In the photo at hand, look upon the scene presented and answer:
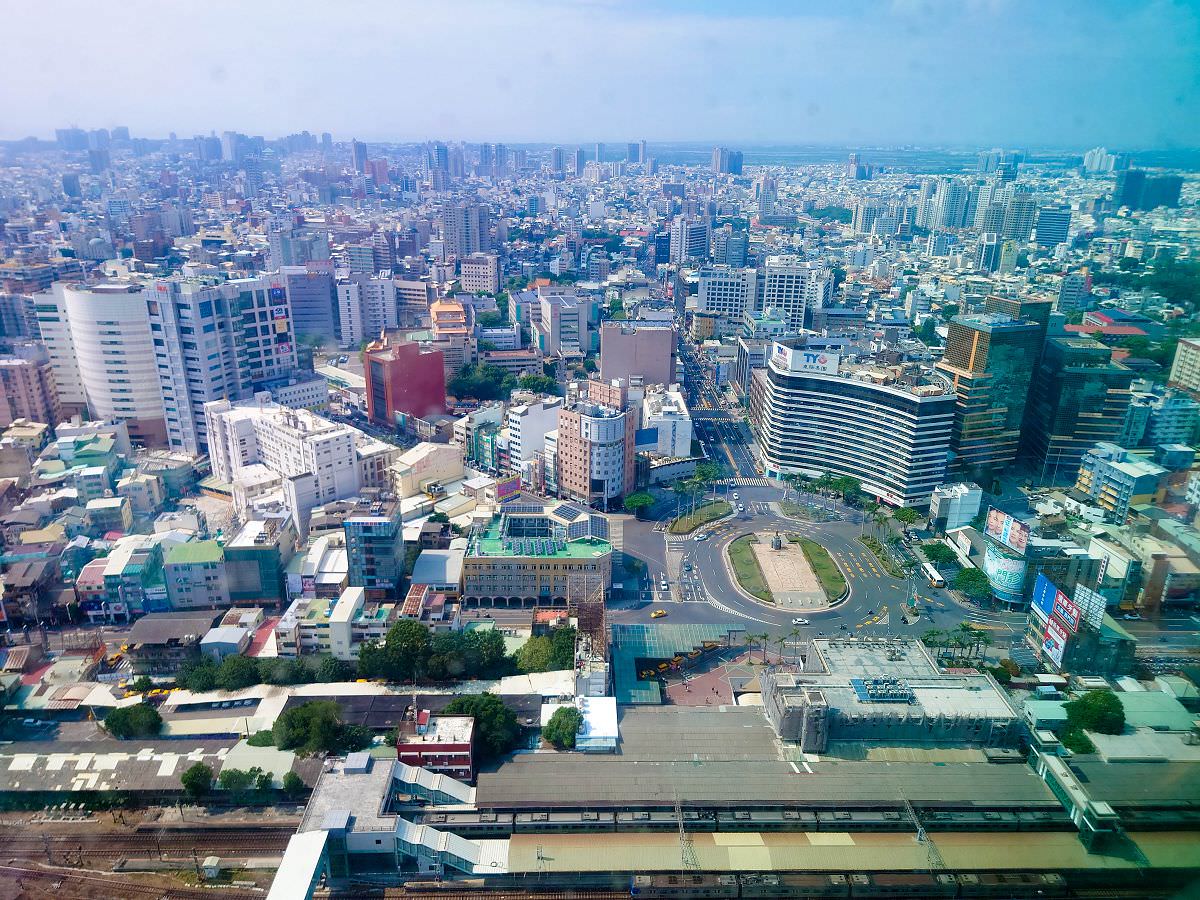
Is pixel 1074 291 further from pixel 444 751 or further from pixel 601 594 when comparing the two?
pixel 444 751

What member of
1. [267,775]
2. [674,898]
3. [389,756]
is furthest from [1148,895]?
[267,775]

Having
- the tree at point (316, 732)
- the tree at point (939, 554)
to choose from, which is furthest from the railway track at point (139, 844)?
the tree at point (939, 554)

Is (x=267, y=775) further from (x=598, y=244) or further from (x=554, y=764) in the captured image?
(x=598, y=244)

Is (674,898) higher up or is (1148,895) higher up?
(1148,895)

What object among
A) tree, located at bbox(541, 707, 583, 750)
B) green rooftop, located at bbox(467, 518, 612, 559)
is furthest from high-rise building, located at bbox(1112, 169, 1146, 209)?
tree, located at bbox(541, 707, 583, 750)

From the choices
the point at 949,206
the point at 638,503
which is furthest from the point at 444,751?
the point at 949,206

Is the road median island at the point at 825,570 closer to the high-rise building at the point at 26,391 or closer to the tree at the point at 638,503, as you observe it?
the tree at the point at 638,503
